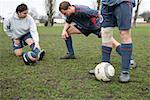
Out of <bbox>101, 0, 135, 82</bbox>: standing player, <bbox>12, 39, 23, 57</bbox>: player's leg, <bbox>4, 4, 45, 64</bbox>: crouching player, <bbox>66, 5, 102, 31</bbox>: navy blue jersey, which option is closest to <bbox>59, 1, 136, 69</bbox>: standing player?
<bbox>66, 5, 102, 31</bbox>: navy blue jersey

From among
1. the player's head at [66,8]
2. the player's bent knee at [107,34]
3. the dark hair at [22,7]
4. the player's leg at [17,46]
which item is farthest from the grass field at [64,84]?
the player's leg at [17,46]

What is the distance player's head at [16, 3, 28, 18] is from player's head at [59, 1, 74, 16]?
114 centimetres

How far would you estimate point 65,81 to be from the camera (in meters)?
4.94

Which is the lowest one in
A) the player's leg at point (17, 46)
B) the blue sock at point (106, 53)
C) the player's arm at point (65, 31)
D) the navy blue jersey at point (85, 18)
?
the player's leg at point (17, 46)

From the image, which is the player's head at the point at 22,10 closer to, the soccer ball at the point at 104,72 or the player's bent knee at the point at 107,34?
the player's bent knee at the point at 107,34

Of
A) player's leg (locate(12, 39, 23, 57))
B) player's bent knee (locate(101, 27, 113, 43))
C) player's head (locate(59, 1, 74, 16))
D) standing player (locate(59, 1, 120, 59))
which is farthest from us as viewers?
player's leg (locate(12, 39, 23, 57))

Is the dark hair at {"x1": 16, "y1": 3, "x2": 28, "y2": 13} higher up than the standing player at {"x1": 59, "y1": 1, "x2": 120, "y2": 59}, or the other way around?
the dark hair at {"x1": 16, "y1": 3, "x2": 28, "y2": 13}

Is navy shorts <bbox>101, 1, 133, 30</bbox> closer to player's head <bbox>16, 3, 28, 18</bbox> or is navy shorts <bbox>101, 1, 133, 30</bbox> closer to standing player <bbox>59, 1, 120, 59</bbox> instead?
standing player <bbox>59, 1, 120, 59</bbox>

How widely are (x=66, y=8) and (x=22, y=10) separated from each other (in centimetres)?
135

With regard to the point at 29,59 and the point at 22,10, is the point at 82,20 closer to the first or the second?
the point at 22,10

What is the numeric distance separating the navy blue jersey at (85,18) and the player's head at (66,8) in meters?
0.29

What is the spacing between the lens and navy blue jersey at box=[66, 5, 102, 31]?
700cm

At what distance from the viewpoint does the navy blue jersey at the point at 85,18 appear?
7000 mm

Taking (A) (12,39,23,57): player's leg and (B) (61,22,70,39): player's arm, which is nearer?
(B) (61,22,70,39): player's arm
